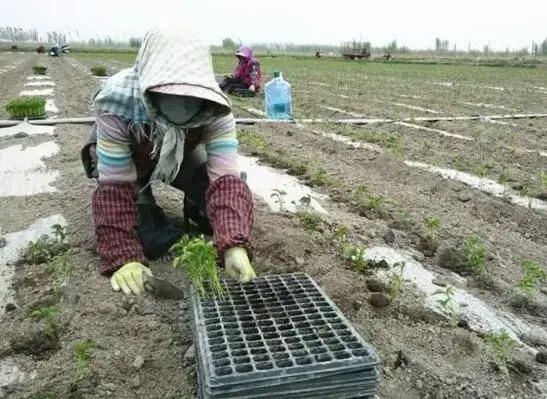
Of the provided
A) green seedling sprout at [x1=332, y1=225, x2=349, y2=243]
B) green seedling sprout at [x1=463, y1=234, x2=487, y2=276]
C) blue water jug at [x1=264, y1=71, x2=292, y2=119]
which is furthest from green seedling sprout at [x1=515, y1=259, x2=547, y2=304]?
blue water jug at [x1=264, y1=71, x2=292, y2=119]

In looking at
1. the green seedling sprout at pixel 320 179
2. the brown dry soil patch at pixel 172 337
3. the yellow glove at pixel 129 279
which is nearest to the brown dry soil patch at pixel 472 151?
the green seedling sprout at pixel 320 179

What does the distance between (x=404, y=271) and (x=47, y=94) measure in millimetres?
9595

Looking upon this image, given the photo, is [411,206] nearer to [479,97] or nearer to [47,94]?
[479,97]

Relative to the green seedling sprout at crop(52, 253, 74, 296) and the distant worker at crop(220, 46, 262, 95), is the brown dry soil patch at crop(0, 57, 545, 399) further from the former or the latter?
the distant worker at crop(220, 46, 262, 95)

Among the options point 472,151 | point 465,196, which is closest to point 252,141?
point 472,151

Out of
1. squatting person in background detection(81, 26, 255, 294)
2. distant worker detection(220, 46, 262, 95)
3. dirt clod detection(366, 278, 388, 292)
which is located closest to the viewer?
squatting person in background detection(81, 26, 255, 294)

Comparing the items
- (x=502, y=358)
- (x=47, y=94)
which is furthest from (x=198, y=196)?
(x=47, y=94)

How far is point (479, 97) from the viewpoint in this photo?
35.7 feet

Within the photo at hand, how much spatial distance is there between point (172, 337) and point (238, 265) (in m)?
0.37

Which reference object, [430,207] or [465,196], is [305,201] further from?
[465,196]

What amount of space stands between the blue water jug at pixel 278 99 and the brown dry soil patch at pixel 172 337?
4.72 meters

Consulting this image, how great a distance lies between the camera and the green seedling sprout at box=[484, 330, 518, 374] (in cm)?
202

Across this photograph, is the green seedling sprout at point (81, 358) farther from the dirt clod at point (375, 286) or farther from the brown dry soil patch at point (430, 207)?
the brown dry soil patch at point (430, 207)

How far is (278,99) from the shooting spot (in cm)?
767
